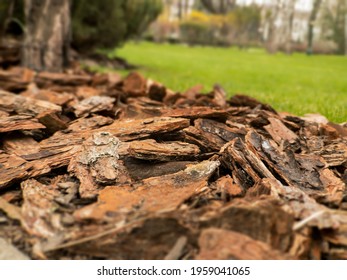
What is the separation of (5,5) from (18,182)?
6.89 m

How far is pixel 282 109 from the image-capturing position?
4.73m

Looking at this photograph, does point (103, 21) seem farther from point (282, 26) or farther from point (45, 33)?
point (282, 26)

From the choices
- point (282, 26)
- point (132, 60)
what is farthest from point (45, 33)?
point (282, 26)

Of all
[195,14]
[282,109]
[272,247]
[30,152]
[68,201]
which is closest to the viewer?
[272,247]

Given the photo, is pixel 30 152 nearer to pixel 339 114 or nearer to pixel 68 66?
pixel 339 114

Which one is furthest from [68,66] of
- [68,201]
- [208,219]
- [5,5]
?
[208,219]

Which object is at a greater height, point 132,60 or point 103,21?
point 103,21

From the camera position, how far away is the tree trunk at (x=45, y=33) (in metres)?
6.71

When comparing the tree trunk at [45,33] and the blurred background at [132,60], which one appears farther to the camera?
the tree trunk at [45,33]

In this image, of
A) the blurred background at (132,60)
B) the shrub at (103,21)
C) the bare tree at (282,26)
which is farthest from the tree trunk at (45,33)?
the bare tree at (282,26)

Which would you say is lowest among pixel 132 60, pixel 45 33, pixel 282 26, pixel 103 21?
pixel 132 60

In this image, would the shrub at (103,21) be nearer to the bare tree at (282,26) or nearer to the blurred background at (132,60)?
the blurred background at (132,60)

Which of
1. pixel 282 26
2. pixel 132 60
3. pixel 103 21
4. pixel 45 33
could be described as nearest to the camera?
pixel 45 33

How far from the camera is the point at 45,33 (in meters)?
6.80
